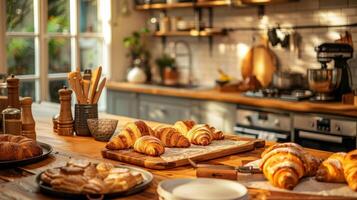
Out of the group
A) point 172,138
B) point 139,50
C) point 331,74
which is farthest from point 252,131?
point 172,138

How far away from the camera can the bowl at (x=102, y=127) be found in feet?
8.01

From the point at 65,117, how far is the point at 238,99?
2155 millimetres

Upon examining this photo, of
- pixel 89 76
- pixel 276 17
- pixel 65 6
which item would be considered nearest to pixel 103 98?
pixel 65 6

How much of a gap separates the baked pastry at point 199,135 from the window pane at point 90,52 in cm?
387

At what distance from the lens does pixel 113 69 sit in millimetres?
6156

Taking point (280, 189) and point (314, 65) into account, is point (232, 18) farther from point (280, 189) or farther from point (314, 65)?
point (280, 189)

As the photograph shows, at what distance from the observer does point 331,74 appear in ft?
13.9

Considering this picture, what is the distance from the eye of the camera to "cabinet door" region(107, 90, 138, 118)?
561 centimetres

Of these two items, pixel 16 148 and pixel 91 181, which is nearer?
pixel 91 181

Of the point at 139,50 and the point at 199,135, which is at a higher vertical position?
the point at 139,50

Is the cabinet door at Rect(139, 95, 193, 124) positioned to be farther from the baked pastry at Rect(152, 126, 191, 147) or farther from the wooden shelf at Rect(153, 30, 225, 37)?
the baked pastry at Rect(152, 126, 191, 147)

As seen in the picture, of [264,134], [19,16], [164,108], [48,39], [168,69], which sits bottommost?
[264,134]

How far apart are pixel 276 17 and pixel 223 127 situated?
3.95 ft

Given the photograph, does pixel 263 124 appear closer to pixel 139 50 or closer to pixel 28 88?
pixel 139 50
